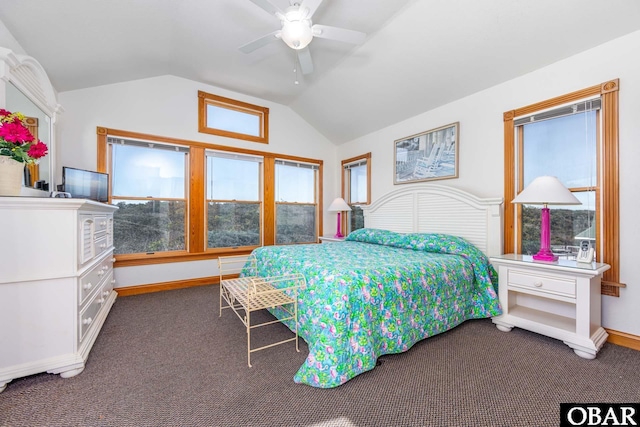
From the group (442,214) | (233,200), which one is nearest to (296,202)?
(233,200)

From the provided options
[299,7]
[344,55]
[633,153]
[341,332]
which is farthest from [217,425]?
[344,55]

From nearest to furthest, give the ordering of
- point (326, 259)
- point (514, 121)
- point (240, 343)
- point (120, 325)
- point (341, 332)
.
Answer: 1. point (341, 332)
2. point (240, 343)
3. point (326, 259)
4. point (120, 325)
5. point (514, 121)

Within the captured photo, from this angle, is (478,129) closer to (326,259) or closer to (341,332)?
(326,259)

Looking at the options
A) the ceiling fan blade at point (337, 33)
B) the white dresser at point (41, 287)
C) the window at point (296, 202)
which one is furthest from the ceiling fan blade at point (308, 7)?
the window at point (296, 202)

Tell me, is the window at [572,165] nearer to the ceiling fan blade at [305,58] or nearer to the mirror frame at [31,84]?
the ceiling fan blade at [305,58]

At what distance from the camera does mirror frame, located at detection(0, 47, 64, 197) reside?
Result: 1872 millimetres

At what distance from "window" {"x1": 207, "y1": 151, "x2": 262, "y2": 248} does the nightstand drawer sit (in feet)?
11.6

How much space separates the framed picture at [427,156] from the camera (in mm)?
3340

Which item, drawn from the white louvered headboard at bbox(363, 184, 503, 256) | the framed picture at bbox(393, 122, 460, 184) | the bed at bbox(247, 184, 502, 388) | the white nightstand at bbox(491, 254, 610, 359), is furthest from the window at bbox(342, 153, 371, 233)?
the white nightstand at bbox(491, 254, 610, 359)

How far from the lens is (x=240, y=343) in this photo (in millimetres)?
2145

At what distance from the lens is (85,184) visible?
9.21 ft

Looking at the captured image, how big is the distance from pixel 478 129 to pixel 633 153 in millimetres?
1297

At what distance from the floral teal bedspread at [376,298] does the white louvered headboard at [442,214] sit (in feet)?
1.26

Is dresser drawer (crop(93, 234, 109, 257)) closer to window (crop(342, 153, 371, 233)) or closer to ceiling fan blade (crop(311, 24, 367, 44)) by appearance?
ceiling fan blade (crop(311, 24, 367, 44))
